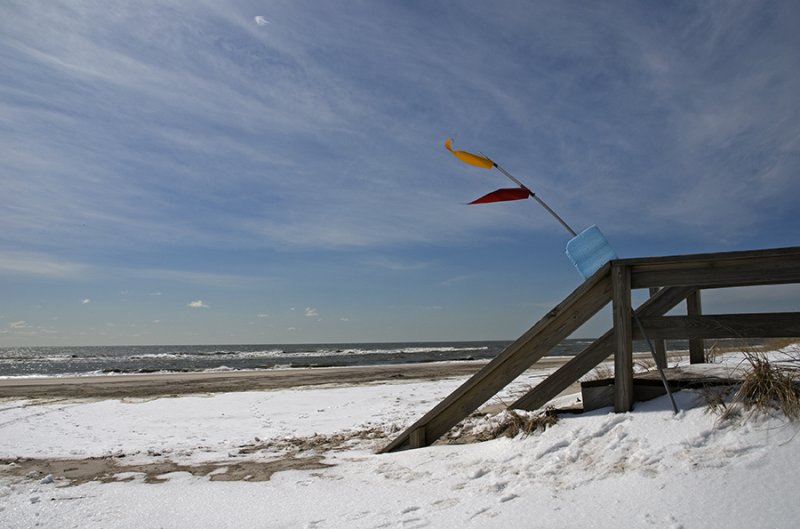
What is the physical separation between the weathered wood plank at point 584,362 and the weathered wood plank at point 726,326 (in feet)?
1.13

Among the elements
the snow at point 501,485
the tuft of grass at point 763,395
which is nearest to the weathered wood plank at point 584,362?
the snow at point 501,485

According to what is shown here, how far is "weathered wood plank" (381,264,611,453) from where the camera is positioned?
4.52 meters

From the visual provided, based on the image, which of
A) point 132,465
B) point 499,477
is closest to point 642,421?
point 499,477

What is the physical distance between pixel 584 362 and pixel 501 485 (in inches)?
59.8

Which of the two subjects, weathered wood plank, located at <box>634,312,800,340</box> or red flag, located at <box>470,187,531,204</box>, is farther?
red flag, located at <box>470,187,531,204</box>

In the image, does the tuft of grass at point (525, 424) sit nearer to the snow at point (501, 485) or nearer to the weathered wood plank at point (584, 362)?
the snow at point (501, 485)

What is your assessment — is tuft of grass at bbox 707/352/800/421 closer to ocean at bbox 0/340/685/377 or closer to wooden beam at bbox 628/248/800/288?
wooden beam at bbox 628/248/800/288

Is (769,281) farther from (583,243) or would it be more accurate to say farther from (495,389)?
(495,389)

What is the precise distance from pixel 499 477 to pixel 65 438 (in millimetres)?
6695

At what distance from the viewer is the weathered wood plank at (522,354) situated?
452 centimetres

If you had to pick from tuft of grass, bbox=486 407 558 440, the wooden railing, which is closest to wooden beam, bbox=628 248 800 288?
the wooden railing

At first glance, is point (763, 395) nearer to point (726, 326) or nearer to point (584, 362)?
point (726, 326)

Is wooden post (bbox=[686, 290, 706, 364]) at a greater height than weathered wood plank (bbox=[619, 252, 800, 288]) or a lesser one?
lesser

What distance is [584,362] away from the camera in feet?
15.6
